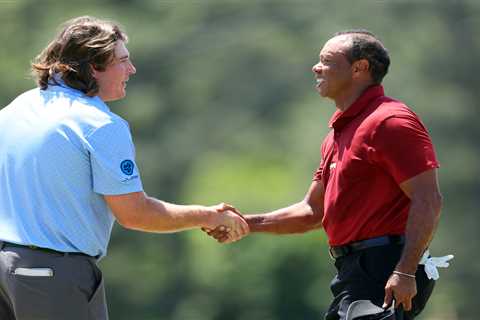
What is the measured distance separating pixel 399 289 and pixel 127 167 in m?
1.27

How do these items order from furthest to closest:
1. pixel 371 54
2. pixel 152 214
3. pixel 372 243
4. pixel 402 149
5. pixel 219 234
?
pixel 219 234 < pixel 371 54 < pixel 372 243 < pixel 402 149 < pixel 152 214

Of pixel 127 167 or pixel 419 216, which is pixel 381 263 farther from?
pixel 127 167

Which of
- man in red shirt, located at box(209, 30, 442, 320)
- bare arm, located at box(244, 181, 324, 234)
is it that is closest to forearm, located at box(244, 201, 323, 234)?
bare arm, located at box(244, 181, 324, 234)

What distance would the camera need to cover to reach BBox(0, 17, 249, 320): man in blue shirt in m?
4.25

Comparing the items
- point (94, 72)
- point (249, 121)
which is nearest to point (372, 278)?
point (94, 72)

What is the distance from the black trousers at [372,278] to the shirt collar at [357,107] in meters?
0.66

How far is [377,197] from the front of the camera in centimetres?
470

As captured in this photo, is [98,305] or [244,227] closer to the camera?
[98,305]

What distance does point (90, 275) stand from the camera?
171 inches

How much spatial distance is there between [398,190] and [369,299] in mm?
503

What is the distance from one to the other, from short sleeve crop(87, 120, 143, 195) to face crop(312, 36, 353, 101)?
1241 mm

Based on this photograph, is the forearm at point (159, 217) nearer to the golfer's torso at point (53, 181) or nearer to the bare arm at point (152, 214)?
the bare arm at point (152, 214)

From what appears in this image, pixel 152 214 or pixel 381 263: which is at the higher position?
pixel 152 214

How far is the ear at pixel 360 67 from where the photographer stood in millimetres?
5070
